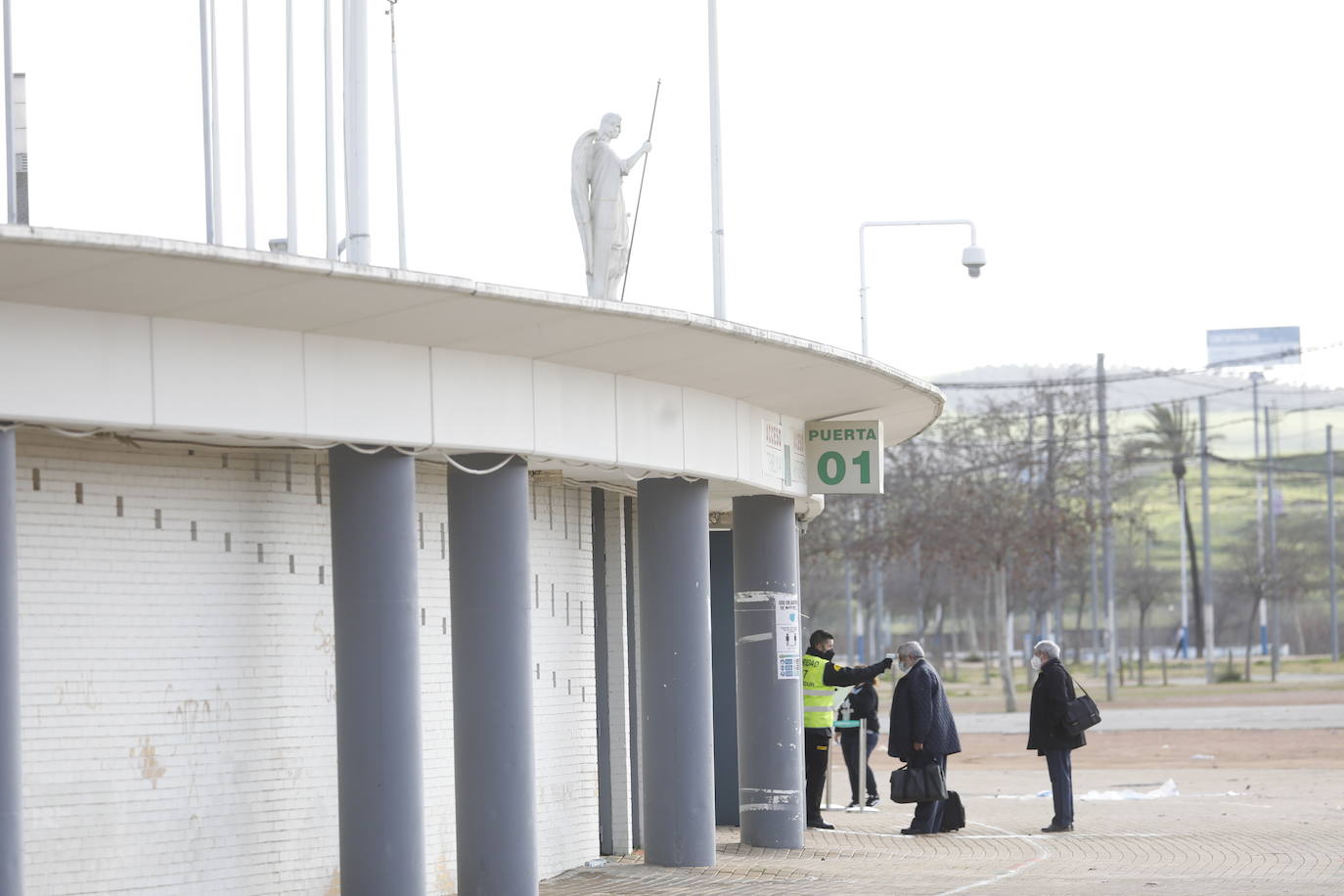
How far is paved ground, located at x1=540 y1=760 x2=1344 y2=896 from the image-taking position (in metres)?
12.7

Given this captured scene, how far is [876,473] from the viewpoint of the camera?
15.6m

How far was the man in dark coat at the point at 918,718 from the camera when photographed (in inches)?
624

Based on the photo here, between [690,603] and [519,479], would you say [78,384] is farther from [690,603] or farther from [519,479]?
[690,603]

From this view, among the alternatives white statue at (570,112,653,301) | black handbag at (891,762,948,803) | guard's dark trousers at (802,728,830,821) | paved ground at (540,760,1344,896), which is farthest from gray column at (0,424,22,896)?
guard's dark trousers at (802,728,830,821)

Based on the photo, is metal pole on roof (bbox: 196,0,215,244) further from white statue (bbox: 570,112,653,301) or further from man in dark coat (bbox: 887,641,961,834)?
man in dark coat (bbox: 887,641,961,834)

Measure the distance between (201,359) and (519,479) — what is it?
8.24ft

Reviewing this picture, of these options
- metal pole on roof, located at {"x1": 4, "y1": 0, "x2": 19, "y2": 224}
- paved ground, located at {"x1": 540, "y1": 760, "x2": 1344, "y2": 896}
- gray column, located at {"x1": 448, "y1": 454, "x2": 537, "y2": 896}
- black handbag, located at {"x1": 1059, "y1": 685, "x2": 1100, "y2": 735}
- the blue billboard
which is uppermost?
the blue billboard

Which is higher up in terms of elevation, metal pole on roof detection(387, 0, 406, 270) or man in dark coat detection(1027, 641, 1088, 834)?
metal pole on roof detection(387, 0, 406, 270)

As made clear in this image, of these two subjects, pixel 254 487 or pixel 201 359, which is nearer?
pixel 201 359

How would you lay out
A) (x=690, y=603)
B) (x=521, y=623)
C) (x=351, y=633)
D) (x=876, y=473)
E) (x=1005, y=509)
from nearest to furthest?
(x=351, y=633) < (x=521, y=623) < (x=690, y=603) < (x=876, y=473) < (x=1005, y=509)

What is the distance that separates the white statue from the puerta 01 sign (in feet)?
12.1

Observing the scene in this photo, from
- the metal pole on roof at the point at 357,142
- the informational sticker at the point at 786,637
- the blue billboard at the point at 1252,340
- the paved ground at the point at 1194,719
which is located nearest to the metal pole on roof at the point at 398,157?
the metal pole on roof at the point at 357,142

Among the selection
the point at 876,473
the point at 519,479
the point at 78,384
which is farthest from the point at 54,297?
the point at 876,473

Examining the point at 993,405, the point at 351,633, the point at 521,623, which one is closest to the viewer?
the point at 351,633
